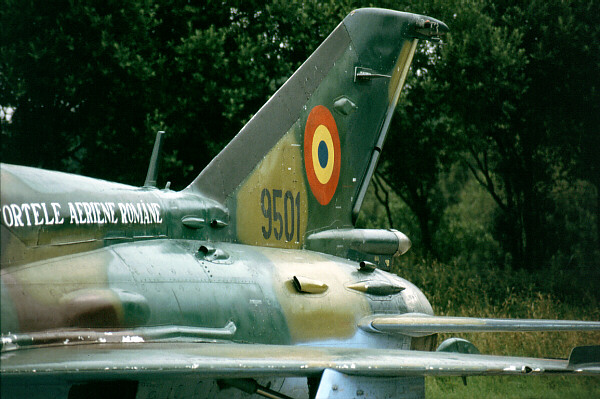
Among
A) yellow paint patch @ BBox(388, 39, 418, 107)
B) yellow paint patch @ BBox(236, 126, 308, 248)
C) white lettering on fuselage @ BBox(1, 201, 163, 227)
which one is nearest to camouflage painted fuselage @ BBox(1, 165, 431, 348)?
white lettering on fuselage @ BBox(1, 201, 163, 227)

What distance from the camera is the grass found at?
919 cm

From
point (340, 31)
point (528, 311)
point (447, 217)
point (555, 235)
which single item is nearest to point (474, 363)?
point (340, 31)

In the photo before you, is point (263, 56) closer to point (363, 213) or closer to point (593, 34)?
point (593, 34)

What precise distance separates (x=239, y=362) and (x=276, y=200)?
2501 millimetres

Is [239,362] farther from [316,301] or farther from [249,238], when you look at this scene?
[249,238]

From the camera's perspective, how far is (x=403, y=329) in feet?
18.7

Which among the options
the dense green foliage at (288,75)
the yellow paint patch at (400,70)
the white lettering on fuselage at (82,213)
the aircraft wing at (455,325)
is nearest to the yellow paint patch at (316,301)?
the aircraft wing at (455,325)

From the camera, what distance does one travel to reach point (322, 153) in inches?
264

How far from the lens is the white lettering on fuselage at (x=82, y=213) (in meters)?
4.12

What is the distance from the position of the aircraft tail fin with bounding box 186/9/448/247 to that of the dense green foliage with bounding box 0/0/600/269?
493 cm

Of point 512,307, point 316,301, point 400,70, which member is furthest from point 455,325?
point 512,307

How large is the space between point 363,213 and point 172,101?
12010mm

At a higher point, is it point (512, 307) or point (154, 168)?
point (154, 168)

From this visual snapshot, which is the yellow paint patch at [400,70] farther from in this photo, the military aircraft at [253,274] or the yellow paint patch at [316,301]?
the yellow paint patch at [316,301]
